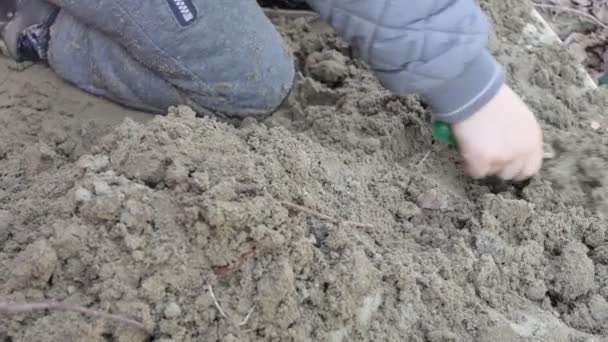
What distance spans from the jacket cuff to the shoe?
0.89m

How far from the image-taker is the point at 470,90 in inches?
54.7

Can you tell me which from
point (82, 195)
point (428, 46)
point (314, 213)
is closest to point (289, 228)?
point (314, 213)

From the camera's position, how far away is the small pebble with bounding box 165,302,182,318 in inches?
39.2

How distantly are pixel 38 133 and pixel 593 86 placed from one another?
134 cm

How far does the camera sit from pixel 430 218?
1.36m

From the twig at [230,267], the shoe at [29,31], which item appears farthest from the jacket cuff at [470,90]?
the shoe at [29,31]

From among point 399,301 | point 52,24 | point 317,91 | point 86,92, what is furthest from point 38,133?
point 399,301

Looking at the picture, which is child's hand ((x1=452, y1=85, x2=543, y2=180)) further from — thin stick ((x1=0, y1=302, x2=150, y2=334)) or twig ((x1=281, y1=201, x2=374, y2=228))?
thin stick ((x1=0, y1=302, x2=150, y2=334))

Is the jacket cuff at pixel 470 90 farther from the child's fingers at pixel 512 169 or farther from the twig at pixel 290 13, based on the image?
the twig at pixel 290 13

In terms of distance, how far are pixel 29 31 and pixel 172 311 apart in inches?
37.4

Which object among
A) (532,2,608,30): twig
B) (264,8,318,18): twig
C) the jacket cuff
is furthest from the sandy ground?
(532,2,608,30): twig

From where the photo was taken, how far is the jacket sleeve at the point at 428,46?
1.35 m

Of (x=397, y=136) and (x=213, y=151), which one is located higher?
(x=213, y=151)

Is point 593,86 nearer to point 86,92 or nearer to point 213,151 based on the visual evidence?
point 213,151
